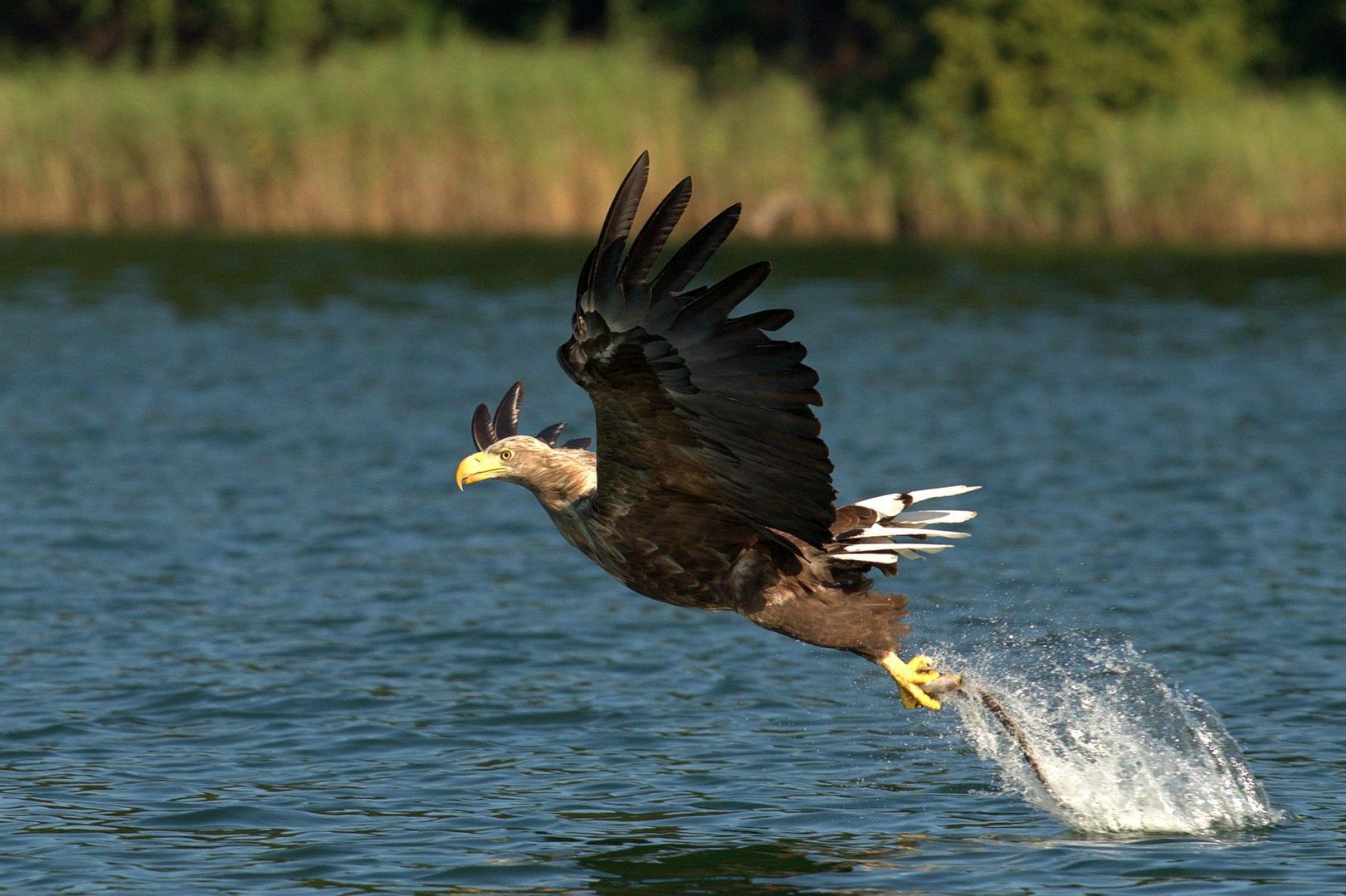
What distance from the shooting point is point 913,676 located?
666 centimetres

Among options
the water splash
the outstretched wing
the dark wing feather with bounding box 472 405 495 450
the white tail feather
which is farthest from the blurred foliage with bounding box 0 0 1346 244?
the outstretched wing

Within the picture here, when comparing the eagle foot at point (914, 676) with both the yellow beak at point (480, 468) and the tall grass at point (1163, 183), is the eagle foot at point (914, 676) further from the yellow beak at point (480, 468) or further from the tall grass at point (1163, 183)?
the tall grass at point (1163, 183)

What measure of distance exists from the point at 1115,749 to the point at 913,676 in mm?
1232

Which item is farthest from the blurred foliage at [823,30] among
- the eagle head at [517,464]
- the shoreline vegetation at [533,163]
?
the eagle head at [517,464]

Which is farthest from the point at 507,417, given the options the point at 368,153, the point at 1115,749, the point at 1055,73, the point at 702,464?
the point at 1055,73

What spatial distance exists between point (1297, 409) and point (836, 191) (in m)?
13.9

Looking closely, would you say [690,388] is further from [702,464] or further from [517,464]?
[517,464]

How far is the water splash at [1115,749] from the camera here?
6.93 m

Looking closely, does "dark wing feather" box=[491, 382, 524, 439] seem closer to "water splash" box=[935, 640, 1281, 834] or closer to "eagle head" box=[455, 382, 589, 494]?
"eagle head" box=[455, 382, 589, 494]

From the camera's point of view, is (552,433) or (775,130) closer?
(552,433)

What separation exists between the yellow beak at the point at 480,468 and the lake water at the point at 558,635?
1.12 meters

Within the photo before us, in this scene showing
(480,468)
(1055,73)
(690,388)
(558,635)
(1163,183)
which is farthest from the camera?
(1055,73)

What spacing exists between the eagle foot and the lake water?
450 millimetres

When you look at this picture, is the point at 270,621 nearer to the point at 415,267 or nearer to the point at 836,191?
the point at 415,267
